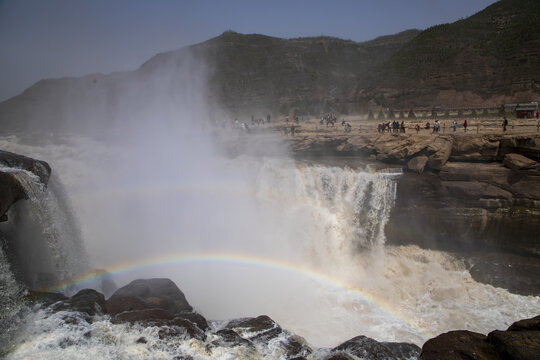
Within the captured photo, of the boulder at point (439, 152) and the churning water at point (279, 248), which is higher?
the boulder at point (439, 152)

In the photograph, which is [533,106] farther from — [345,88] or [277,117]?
[345,88]

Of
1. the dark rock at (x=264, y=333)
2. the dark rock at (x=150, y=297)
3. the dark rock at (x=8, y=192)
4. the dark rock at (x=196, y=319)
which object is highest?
the dark rock at (x=8, y=192)

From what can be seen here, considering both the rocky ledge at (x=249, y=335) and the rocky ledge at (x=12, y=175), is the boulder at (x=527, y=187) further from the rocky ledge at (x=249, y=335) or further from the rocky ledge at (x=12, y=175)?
the rocky ledge at (x=12, y=175)

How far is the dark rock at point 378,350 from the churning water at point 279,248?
1.96 metres

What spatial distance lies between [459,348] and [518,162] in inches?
421

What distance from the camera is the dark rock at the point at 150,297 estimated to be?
7.95 meters

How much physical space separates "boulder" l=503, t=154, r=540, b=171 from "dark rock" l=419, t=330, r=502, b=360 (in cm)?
1008

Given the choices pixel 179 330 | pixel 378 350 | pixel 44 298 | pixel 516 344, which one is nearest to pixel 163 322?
pixel 179 330

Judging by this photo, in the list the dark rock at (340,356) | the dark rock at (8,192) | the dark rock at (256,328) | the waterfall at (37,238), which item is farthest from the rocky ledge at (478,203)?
the dark rock at (8,192)

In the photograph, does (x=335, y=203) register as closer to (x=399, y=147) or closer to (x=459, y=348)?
(x=399, y=147)

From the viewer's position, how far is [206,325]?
7613 mm

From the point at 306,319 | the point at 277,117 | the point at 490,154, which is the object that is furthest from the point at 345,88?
the point at 306,319

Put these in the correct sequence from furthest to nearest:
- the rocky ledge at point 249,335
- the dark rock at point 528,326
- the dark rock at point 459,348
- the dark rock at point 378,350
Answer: the dark rock at point 378,350, the dark rock at point 528,326, the rocky ledge at point 249,335, the dark rock at point 459,348

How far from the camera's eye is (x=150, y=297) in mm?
8617
